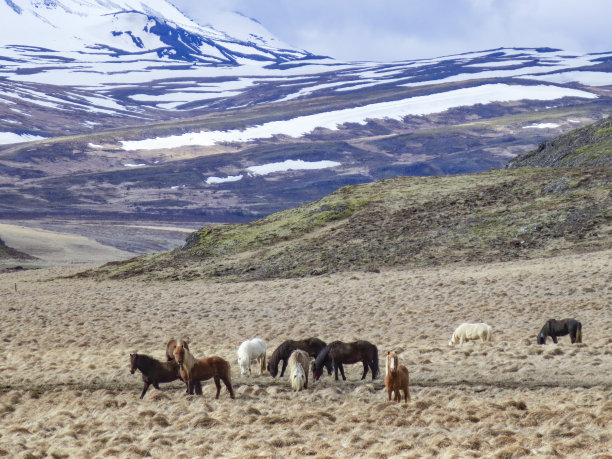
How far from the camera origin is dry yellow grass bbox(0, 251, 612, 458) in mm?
14938

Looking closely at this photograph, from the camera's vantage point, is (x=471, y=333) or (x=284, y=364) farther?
(x=471, y=333)

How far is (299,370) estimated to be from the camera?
18.8 meters

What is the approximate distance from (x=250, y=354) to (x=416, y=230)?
32.4m

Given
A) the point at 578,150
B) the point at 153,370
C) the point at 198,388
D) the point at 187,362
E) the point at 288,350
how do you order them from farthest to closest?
the point at 578,150 < the point at 288,350 < the point at 153,370 < the point at 198,388 < the point at 187,362

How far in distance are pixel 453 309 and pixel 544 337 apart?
8.10 metres

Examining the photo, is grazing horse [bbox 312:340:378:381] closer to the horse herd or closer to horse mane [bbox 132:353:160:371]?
the horse herd

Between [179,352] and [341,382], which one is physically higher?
[179,352]

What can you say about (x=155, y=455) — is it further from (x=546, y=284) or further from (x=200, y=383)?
(x=546, y=284)

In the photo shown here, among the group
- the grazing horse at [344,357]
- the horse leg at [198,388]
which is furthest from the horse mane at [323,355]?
the horse leg at [198,388]

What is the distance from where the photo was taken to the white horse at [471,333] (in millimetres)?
24094

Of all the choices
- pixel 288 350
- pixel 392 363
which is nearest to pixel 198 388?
pixel 288 350

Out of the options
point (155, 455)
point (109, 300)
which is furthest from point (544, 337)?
point (109, 300)

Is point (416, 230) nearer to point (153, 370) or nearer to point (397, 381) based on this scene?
point (153, 370)

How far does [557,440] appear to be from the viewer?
1394 cm
